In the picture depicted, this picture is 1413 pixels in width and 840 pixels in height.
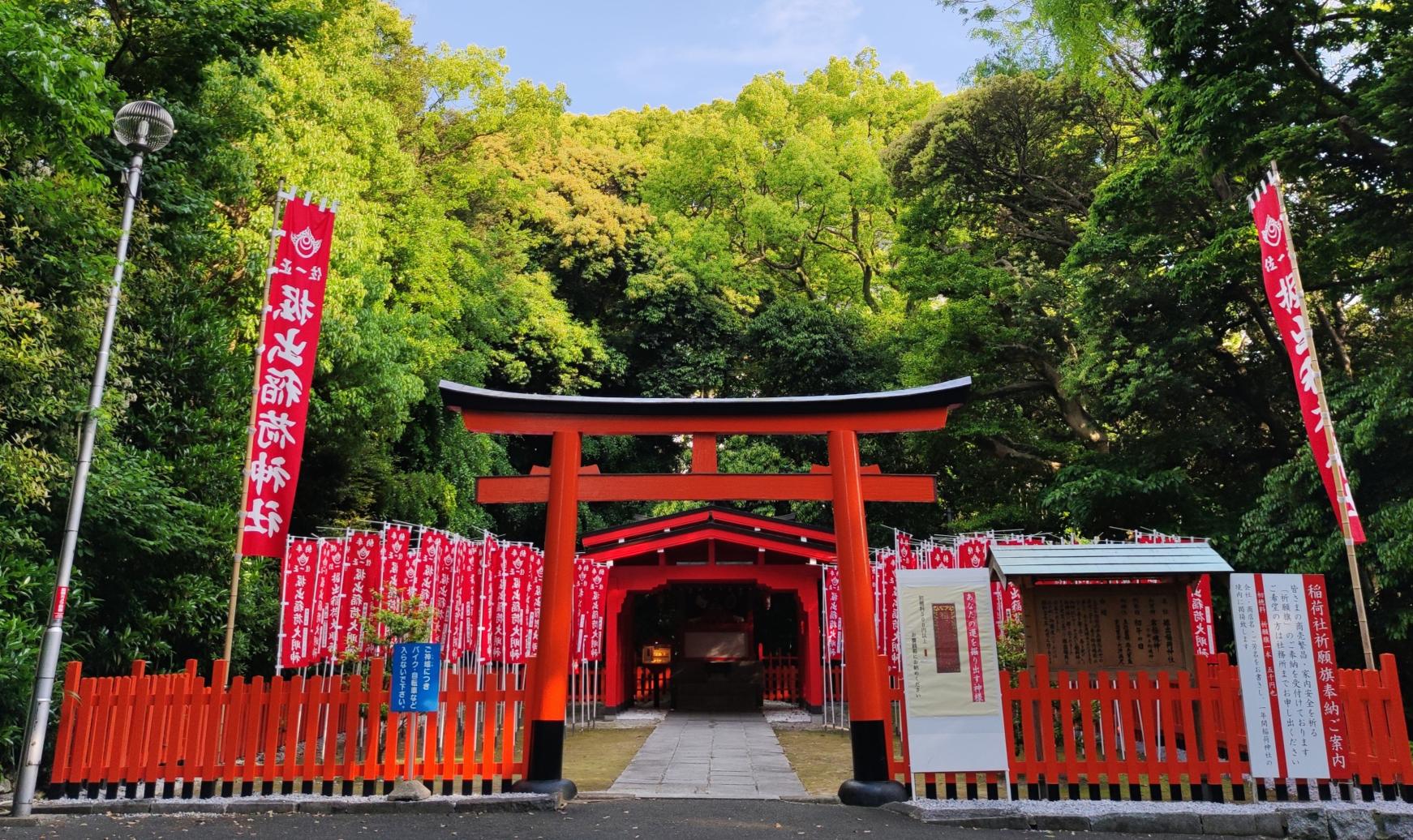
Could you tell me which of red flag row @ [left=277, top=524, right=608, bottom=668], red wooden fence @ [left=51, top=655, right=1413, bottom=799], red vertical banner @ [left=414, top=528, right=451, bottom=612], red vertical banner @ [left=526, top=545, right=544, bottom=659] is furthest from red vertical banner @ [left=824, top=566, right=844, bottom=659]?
red wooden fence @ [left=51, top=655, right=1413, bottom=799]

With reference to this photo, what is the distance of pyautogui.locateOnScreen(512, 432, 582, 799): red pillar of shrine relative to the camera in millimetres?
6934

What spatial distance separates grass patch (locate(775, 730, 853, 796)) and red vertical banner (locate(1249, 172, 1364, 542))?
516cm

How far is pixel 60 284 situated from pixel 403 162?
409 inches

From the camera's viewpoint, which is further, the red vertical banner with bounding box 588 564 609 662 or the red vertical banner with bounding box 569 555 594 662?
the red vertical banner with bounding box 588 564 609 662

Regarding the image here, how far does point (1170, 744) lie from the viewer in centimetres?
649

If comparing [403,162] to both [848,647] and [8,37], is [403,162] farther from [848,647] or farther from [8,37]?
[848,647]

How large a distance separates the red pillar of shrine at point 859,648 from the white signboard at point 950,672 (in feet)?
1.23

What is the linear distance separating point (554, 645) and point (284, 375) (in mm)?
3456

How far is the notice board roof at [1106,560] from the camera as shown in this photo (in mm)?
7789

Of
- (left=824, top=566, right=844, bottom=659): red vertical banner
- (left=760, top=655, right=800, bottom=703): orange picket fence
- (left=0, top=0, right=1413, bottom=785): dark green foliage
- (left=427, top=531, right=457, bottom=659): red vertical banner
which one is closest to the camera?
(left=0, top=0, right=1413, bottom=785): dark green foliage

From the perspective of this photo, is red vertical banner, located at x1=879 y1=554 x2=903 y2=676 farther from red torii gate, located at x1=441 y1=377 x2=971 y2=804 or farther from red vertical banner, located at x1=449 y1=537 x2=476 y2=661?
red vertical banner, located at x1=449 y1=537 x2=476 y2=661

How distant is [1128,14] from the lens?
14.9 metres

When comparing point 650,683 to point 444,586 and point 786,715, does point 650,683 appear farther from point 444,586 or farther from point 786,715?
point 444,586

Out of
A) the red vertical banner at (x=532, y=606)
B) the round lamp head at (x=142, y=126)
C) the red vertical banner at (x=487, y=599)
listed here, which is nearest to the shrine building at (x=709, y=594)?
the red vertical banner at (x=532, y=606)
